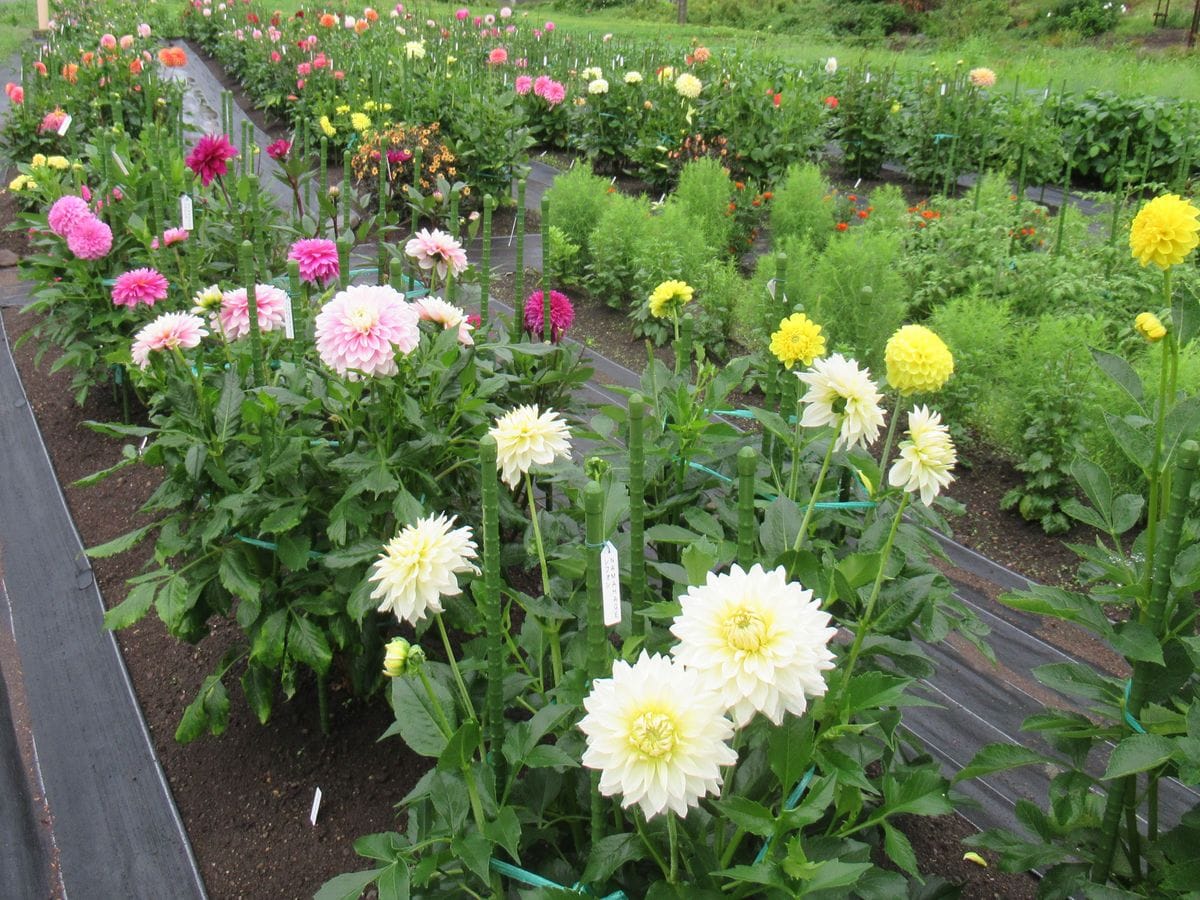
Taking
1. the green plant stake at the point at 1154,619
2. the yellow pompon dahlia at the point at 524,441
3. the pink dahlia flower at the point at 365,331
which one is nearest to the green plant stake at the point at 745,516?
the yellow pompon dahlia at the point at 524,441

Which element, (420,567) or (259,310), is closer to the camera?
(420,567)

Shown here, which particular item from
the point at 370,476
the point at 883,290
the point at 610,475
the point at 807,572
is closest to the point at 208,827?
the point at 370,476

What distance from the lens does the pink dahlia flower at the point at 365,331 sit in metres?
1.59

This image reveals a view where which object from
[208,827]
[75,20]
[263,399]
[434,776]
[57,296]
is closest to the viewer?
[434,776]

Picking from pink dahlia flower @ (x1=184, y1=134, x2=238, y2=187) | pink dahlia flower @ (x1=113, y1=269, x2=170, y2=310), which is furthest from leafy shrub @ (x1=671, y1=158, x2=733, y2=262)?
pink dahlia flower @ (x1=113, y1=269, x2=170, y2=310)

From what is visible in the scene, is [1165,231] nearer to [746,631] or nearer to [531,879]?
[746,631]

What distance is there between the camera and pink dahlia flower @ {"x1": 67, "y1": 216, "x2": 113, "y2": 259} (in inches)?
112

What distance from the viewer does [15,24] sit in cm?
1449

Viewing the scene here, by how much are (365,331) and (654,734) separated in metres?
0.90

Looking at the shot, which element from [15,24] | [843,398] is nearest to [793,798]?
[843,398]

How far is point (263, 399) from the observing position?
1791 mm

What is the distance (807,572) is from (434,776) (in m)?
0.54

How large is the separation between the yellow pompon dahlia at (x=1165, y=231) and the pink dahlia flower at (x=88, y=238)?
8.63 ft

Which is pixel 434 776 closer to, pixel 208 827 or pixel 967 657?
pixel 208 827
